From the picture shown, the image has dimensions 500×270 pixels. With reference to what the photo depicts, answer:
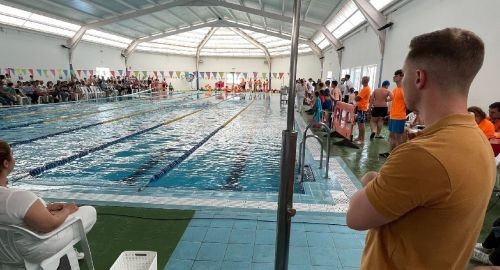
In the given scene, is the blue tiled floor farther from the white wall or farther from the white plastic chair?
the white wall

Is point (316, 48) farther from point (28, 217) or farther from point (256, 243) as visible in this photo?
point (28, 217)

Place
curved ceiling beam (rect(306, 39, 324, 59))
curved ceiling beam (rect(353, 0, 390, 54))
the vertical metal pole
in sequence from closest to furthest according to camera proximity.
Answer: the vertical metal pole → curved ceiling beam (rect(353, 0, 390, 54)) → curved ceiling beam (rect(306, 39, 324, 59))

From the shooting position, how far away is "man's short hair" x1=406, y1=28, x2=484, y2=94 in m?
0.82

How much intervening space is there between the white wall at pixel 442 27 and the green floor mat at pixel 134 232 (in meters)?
5.99

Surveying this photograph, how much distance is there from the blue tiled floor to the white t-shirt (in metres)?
1.13

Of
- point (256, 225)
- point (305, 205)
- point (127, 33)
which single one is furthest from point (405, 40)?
point (127, 33)

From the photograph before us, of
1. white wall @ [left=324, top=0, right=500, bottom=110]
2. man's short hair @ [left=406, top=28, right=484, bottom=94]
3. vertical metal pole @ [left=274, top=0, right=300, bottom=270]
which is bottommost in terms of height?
vertical metal pole @ [left=274, top=0, right=300, bottom=270]

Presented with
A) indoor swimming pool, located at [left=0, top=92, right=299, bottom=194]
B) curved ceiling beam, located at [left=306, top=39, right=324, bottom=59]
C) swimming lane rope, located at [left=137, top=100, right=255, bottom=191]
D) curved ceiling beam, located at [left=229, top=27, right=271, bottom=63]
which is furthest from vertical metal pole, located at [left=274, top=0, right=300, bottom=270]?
curved ceiling beam, located at [left=229, top=27, right=271, bottom=63]

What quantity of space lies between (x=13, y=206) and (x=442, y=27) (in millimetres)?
9043

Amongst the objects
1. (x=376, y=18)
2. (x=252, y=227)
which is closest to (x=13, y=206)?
(x=252, y=227)

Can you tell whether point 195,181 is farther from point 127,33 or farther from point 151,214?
point 127,33

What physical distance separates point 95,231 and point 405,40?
33.5 feet

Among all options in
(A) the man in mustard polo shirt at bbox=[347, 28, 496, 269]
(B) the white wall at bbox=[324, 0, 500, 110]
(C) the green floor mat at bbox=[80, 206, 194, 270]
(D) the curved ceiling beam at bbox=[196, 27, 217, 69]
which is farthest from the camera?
(D) the curved ceiling beam at bbox=[196, 27, 217, 69]

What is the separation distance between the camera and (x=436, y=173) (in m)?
0.78
